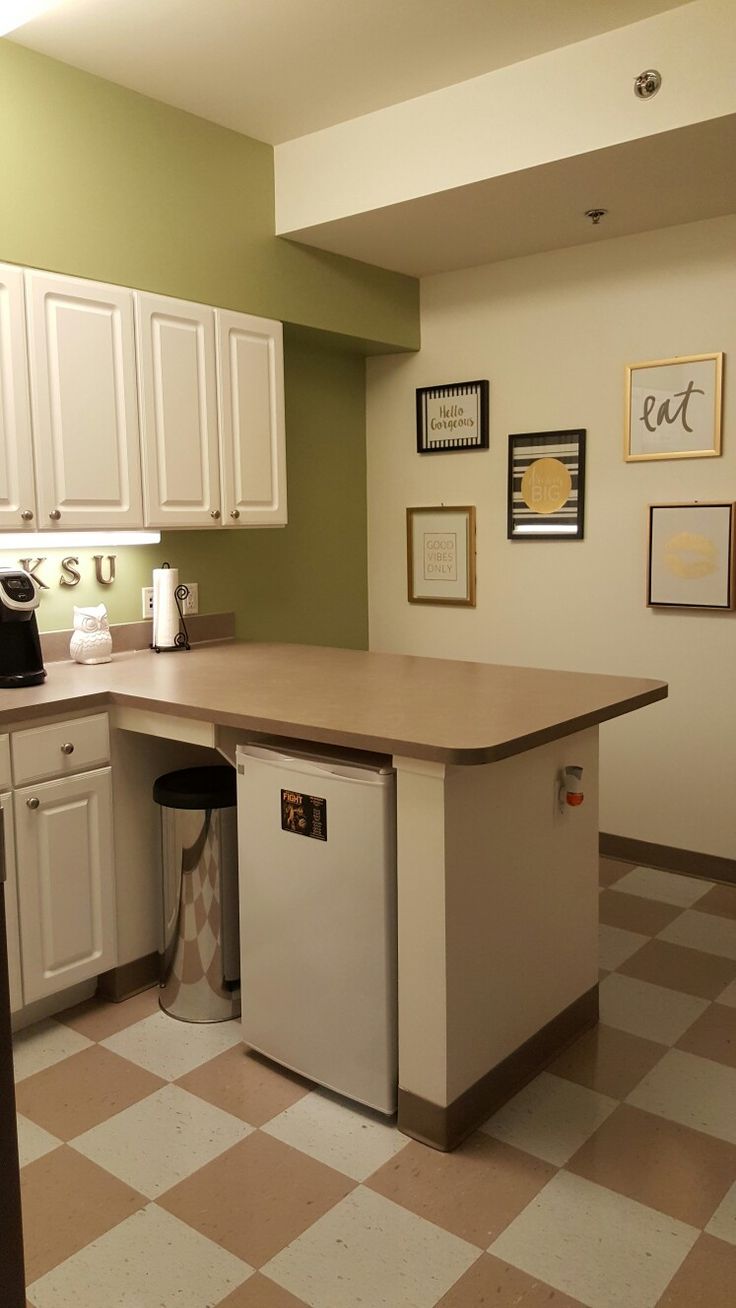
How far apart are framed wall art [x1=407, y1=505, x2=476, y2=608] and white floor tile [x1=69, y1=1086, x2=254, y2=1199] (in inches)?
93.5

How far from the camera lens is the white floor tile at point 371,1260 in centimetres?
168

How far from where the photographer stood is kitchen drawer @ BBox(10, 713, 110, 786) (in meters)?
2.42

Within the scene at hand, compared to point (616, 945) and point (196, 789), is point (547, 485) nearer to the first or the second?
point (616, 945)

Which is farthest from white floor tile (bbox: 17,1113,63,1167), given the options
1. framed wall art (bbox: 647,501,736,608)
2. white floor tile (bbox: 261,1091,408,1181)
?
framed wall art (bbox: 647,501,736,608)

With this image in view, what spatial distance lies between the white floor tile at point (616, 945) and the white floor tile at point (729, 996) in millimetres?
301

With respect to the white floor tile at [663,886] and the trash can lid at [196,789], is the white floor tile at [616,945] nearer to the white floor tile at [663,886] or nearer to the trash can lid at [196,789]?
the white floor tile at [663,886]

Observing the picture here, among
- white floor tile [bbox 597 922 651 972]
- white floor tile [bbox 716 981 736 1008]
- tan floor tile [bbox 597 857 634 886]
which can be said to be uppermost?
tan floor tile [bbox 597 857 634 886]

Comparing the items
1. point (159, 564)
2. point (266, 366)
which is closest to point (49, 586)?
point (159, 564)

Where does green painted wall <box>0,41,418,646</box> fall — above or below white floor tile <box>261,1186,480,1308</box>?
above

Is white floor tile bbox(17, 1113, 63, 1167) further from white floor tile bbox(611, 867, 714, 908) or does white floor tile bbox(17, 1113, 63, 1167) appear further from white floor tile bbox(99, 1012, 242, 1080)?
white floor tile bbox(611, 867, 714, 908)

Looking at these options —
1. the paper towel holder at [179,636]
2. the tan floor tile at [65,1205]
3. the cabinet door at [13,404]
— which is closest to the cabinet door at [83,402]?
the cabinet door at [13,404]

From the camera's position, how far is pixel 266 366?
3354mm

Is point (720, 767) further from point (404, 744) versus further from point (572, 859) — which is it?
point (404, 744)

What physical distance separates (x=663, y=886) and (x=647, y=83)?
2533 millimetres
